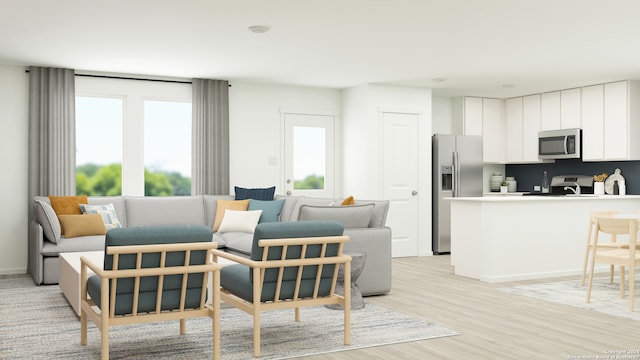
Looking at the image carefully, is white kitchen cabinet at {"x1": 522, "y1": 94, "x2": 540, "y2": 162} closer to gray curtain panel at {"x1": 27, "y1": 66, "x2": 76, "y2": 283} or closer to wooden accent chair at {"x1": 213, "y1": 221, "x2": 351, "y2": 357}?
wooden accent chair at {"x1": 213, "y1": 221, "x2": 351, "y2": 357}

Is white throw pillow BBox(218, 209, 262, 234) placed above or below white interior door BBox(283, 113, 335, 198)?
below

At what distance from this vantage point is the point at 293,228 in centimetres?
372

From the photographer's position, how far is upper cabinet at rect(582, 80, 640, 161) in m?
7.90

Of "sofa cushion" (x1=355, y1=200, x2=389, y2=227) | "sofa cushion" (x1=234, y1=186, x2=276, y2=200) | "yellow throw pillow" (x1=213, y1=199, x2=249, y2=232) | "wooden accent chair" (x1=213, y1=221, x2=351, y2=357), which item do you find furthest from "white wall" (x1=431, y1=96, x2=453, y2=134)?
"wooden accent chair" (x1=213, y1=221, x2=351, y2=357)

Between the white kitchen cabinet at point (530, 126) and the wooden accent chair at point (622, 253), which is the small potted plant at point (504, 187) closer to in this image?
the white kitchen cabinet at point (530, 126)

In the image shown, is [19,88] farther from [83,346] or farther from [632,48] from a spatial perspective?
[632,48]

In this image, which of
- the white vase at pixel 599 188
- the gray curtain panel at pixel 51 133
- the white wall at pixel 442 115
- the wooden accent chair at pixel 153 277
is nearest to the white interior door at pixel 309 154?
the white wall at pixel 442 115

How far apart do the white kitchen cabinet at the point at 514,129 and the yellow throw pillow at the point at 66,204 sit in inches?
250

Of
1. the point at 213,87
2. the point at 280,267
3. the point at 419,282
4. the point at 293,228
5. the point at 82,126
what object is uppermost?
the point at 213,87

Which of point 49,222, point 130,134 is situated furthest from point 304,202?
Result: point 49,222

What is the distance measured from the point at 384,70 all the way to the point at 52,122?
3.88 m

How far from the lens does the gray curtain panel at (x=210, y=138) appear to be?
7.80m

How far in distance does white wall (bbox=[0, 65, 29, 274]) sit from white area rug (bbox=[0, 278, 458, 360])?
84.0 inches

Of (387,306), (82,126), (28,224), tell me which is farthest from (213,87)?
(387,306)
